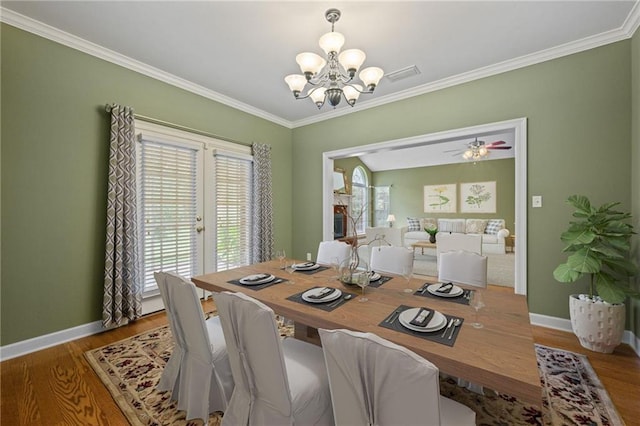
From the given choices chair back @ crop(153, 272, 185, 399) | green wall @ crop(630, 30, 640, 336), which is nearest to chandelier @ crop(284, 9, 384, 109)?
chair back @ crop(153, 272, 185, 399)

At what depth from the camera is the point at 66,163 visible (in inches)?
96.7

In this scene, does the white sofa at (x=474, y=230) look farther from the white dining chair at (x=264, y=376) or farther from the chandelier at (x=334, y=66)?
the white dining chair at (x=264, y=376)

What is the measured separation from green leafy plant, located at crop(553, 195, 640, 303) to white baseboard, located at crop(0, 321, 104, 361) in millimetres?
4333

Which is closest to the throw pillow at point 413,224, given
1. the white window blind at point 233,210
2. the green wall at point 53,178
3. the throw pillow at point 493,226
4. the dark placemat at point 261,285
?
the throw pillow at point 493,226

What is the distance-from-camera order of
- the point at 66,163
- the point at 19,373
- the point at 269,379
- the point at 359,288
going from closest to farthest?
the point at 269,379, the point at 359,288, the point at 19,373, the point at 66,163

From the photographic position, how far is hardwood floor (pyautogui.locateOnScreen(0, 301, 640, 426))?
158 cm

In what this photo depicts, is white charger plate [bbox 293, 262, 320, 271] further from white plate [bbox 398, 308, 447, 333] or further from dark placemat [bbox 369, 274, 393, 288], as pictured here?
white plate [bbox 398, 308, 447, 333]

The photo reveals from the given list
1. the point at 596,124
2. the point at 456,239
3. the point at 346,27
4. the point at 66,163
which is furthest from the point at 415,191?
the point at 66,163

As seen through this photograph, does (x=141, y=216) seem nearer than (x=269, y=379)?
No

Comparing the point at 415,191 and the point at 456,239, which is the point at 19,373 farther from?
the point at 415,191

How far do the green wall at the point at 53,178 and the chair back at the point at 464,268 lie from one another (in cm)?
324

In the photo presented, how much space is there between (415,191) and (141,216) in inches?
325

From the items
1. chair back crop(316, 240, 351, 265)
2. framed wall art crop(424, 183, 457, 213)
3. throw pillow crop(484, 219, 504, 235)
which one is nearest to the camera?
chair back crop(316, 240, 351, 265)

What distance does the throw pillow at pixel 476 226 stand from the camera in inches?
299
